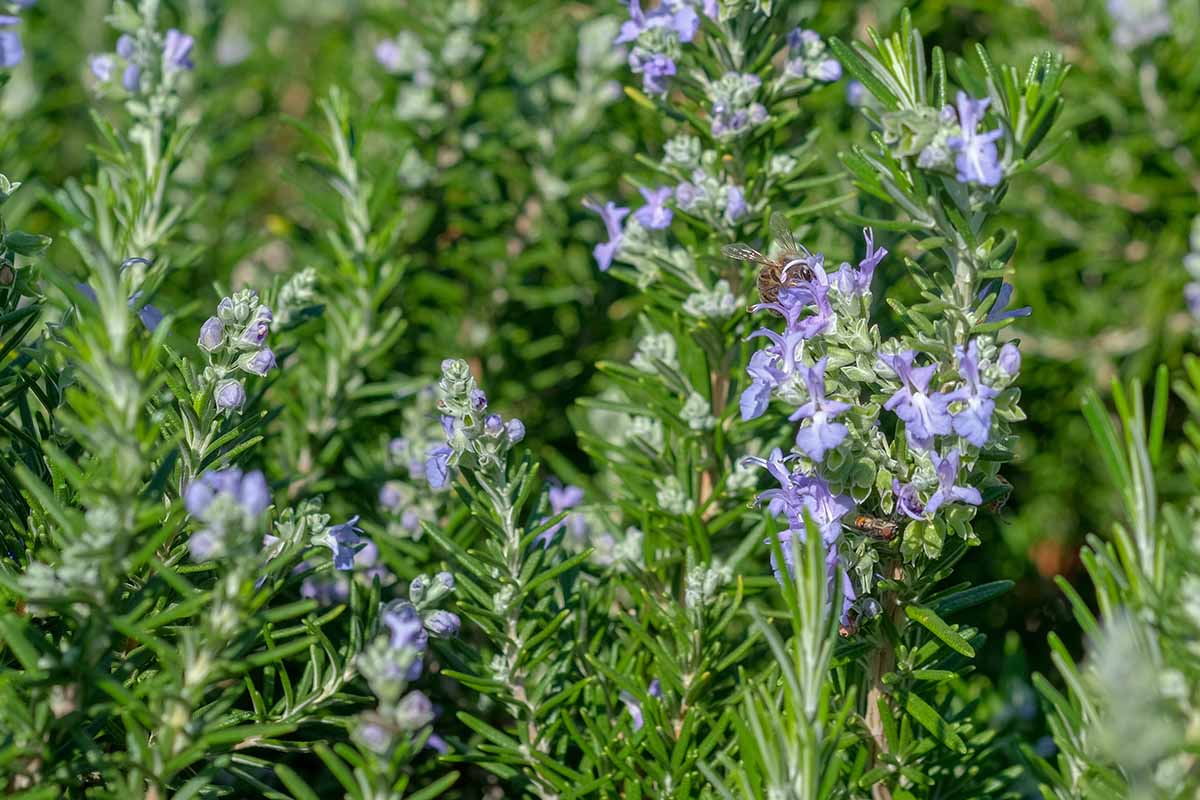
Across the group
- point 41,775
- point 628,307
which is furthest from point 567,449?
point 41,775

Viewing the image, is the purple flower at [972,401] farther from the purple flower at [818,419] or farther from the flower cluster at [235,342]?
the flower cluster at [235,342]

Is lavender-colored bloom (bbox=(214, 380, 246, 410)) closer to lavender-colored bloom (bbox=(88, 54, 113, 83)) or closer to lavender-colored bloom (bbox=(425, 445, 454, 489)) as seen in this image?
lavender-colored bloom (bbox=(425, 445, 454, 489))

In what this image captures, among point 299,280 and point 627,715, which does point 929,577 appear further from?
point 299,280

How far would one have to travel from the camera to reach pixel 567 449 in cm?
199

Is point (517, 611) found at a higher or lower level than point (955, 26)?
lower

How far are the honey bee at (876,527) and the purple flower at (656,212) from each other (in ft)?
1.72

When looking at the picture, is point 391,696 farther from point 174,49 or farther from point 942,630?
point 174,49

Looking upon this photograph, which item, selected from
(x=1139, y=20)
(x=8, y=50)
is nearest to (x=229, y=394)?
(x=8, y=50)

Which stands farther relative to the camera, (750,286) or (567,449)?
(567,449)

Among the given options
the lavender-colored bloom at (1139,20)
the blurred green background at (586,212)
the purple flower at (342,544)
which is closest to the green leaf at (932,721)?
the purple flower at (342,544)

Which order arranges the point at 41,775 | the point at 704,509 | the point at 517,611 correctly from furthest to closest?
the point at 704,509, the point at 517,611, the point at 41,775

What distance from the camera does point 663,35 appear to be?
4.62 ft

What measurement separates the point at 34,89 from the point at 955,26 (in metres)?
1.97

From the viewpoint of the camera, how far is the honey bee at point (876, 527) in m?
1.08
